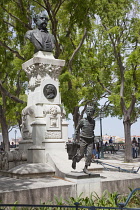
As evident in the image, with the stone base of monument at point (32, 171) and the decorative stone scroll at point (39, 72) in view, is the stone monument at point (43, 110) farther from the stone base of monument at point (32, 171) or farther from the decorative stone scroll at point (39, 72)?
the stone base of monument at point (32, 171)

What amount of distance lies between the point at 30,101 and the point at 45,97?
3.10 feet

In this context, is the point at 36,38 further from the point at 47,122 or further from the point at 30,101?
the point at 47,122

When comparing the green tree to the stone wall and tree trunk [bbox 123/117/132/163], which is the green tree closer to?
tree trunk [bbox 123/117/132/163]

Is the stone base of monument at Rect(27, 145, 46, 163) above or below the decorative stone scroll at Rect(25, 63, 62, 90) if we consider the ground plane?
below

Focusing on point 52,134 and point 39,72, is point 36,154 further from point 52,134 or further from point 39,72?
point 39,72

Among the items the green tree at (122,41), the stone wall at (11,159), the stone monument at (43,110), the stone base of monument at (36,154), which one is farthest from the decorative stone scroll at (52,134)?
the green tree at (122,41)

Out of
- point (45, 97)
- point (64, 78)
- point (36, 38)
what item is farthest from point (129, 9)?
point (45, 97)

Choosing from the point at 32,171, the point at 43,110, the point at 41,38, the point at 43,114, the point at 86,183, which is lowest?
the point at 86,183

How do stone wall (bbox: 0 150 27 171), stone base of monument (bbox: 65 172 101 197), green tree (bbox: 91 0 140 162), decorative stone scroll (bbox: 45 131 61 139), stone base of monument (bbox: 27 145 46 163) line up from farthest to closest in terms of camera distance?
green tree (bbox: 91 0 140 162) → decorative stone scroll (bbox: 45 131 61 139) → stone wall (bbox: 0 150 27 171) → stone base of monument (bbox: 27 145 46 163) → stone base of monument (bbox: 65 172 101 197)

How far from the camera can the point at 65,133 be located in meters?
12.8

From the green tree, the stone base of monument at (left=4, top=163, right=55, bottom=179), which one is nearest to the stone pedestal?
the stone base of monument at (left=4, top=163, right=55, bottom=179)

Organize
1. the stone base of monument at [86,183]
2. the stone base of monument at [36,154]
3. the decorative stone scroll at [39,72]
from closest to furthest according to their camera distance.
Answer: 1. the stone base of monument at [86,183]
2. the stone base of monument at [36,154]
3. the decorative stone scroll at [39,72]

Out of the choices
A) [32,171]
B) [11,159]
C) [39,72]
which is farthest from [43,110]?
[32,171]

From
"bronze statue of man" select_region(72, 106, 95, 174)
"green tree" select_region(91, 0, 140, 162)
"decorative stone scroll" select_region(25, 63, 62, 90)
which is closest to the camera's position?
"bronze statue of man" select_region(72, 106, 95, 174)
